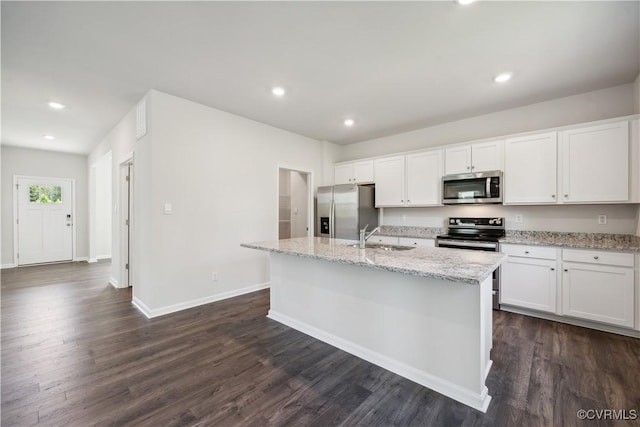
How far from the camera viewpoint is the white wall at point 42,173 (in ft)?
18.8

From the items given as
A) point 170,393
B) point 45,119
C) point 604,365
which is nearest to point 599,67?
point 604,365

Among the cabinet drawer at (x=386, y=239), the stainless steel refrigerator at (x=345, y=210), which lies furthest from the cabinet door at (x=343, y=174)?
the cabinet drawer at (x=386, y=239)

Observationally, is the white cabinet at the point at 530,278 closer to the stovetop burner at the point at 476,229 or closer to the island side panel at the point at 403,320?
the stovetop burner at the point at 476,229

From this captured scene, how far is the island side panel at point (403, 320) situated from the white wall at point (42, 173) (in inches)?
268

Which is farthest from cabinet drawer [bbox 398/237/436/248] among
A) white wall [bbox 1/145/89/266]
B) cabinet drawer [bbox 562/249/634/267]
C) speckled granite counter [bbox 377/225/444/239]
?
white wall [bbox 1/145/89/266]

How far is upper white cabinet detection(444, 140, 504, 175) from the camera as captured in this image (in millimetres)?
3568

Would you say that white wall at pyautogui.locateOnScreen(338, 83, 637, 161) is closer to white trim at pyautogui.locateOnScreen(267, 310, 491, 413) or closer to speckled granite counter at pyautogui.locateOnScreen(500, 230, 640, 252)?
speckled granite counter at pyautogui.locateOnScreen(500, 230, 640, 252)

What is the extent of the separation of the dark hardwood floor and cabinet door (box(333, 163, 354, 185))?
10.2 ft

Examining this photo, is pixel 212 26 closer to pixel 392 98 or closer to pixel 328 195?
pixel 392 98

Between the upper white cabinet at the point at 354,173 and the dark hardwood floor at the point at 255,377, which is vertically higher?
the upper white cabinet at the point at 354,173

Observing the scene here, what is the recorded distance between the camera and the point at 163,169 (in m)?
3.21

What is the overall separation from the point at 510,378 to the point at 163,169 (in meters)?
3.97

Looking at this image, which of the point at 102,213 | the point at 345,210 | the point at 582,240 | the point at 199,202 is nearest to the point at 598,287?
the point at 582,240

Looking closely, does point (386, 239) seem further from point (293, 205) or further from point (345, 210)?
point (293, 205)
